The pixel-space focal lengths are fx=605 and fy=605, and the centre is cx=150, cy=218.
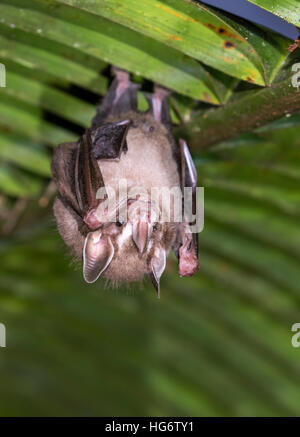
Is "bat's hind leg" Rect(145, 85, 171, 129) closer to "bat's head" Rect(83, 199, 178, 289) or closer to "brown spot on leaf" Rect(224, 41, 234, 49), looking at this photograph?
"bat's head" Rect(83, 199, 178, 289)

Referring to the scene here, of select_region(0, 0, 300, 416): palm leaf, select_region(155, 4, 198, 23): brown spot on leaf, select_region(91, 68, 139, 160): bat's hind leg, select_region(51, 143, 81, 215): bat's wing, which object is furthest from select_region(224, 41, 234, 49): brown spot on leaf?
select_region(51, 143, 81, 215): bat's wing

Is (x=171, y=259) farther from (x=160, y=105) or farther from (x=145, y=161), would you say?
(x=160, y=105)

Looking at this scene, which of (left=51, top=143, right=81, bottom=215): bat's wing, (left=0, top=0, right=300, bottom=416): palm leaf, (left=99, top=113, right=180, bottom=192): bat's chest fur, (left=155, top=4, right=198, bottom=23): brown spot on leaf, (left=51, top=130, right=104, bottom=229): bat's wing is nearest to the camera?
(left=155, top=4, right=198, bottom=23): brown spot on leaf

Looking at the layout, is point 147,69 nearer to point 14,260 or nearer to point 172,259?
point 172,259

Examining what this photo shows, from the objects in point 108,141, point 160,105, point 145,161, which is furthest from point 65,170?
point 160,105

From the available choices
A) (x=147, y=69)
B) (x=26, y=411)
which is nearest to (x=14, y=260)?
(x=26, y=411)

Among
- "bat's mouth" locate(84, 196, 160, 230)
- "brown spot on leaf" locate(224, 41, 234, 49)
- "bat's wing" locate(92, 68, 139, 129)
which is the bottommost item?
"bat's mouth" locate(84, 196, 160, 230)
